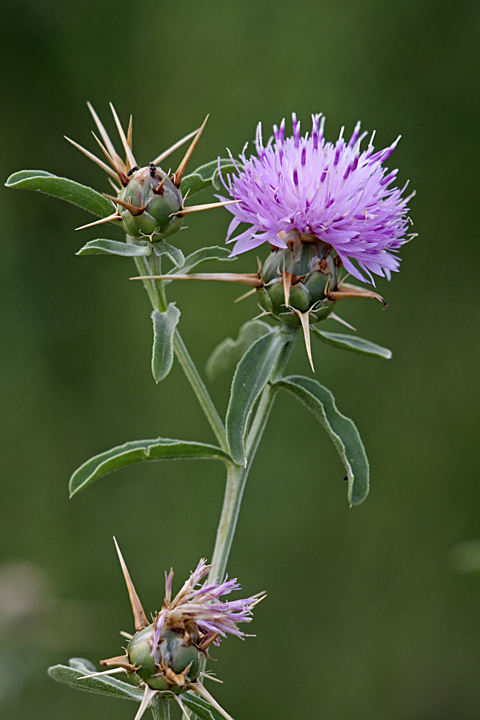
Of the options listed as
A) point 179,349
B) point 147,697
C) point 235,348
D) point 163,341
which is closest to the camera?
point 147,697

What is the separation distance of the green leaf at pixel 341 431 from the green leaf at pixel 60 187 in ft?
1.26

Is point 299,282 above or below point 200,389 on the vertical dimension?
above

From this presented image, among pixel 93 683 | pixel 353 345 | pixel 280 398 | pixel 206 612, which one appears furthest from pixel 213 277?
pixel 280 398

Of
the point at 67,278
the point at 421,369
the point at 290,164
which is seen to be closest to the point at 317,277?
the point at 290,164

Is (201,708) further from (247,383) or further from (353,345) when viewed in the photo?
(353,345)

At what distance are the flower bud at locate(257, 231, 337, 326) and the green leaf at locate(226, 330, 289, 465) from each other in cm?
5

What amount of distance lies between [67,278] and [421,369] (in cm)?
181

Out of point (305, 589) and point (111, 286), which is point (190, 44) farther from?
point (305, 589)

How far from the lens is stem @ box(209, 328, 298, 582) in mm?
1058

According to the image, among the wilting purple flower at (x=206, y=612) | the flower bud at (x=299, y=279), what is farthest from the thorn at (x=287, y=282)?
the wilting purple flower at (x=206, y=612)

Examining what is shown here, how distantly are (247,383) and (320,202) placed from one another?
284mm

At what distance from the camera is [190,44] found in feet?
12.0

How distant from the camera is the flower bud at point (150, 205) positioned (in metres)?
1.04

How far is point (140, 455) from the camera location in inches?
42.3
